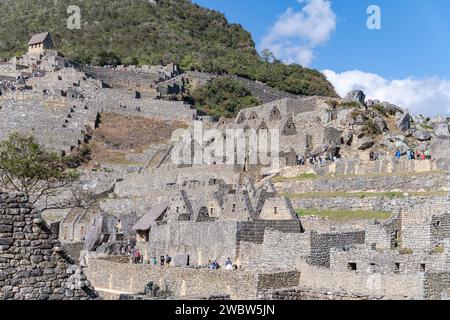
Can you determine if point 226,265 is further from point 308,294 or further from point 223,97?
point 223,97

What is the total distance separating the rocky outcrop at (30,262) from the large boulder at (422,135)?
3104cm

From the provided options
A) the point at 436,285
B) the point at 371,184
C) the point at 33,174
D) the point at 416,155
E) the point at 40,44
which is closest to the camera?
the point at 436,285

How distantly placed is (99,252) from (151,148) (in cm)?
3213

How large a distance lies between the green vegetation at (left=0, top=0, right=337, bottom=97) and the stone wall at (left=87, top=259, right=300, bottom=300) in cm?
7112

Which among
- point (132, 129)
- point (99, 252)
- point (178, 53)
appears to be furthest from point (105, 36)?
point (99, 252)

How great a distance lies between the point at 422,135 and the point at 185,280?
72.4 feet

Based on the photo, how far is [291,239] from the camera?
2361cm

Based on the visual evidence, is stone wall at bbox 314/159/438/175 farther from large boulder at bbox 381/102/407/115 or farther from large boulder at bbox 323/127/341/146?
large boulder at bbox 381/102/407/115

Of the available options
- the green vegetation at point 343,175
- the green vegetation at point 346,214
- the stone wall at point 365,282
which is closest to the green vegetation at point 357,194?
the green vegetation at point 346,214

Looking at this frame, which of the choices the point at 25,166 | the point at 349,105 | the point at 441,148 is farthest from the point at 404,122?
the point at 25,166

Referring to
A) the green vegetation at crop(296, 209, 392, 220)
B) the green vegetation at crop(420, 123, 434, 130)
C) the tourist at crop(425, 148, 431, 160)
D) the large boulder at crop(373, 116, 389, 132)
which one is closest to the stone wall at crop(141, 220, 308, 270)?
the green vegetation at crop(296, 209, 392, 220)

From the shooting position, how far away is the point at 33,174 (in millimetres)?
41094

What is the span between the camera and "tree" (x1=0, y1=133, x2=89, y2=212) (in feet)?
134
